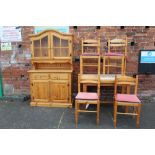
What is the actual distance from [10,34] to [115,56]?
2.34m

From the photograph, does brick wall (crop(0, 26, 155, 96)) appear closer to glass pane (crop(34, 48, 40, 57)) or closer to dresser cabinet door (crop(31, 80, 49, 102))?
glass pane (crop(34, 48, 40, 57))

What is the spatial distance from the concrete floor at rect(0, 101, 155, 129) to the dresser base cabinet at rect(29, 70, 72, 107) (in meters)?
0.16

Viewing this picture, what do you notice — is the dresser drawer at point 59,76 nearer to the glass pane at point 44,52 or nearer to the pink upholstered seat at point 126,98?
the glass pane at point 44,52

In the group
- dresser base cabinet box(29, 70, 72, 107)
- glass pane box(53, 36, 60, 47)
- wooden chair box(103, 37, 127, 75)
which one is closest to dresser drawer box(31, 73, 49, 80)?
dresser base cabinet box(29, 70, 72, 107)

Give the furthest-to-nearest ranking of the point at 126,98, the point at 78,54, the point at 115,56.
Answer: the point at 78,54 < the point at 115,56 < the point at 126,98

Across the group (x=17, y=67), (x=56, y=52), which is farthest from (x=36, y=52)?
(x=17, y=67)

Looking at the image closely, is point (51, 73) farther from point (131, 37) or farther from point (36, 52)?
point (131, 37)

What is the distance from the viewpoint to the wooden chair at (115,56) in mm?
3660

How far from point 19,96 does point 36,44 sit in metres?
1.33

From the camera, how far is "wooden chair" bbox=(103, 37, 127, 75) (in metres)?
3.66

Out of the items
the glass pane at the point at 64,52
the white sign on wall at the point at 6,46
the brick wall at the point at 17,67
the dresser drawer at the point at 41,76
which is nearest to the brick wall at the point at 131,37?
the glass pane at the point at 64,52

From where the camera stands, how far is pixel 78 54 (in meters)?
4.05

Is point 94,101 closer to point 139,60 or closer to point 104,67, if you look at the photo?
point 104,67

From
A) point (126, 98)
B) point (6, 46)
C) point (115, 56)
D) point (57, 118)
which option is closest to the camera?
point (126, 98)
